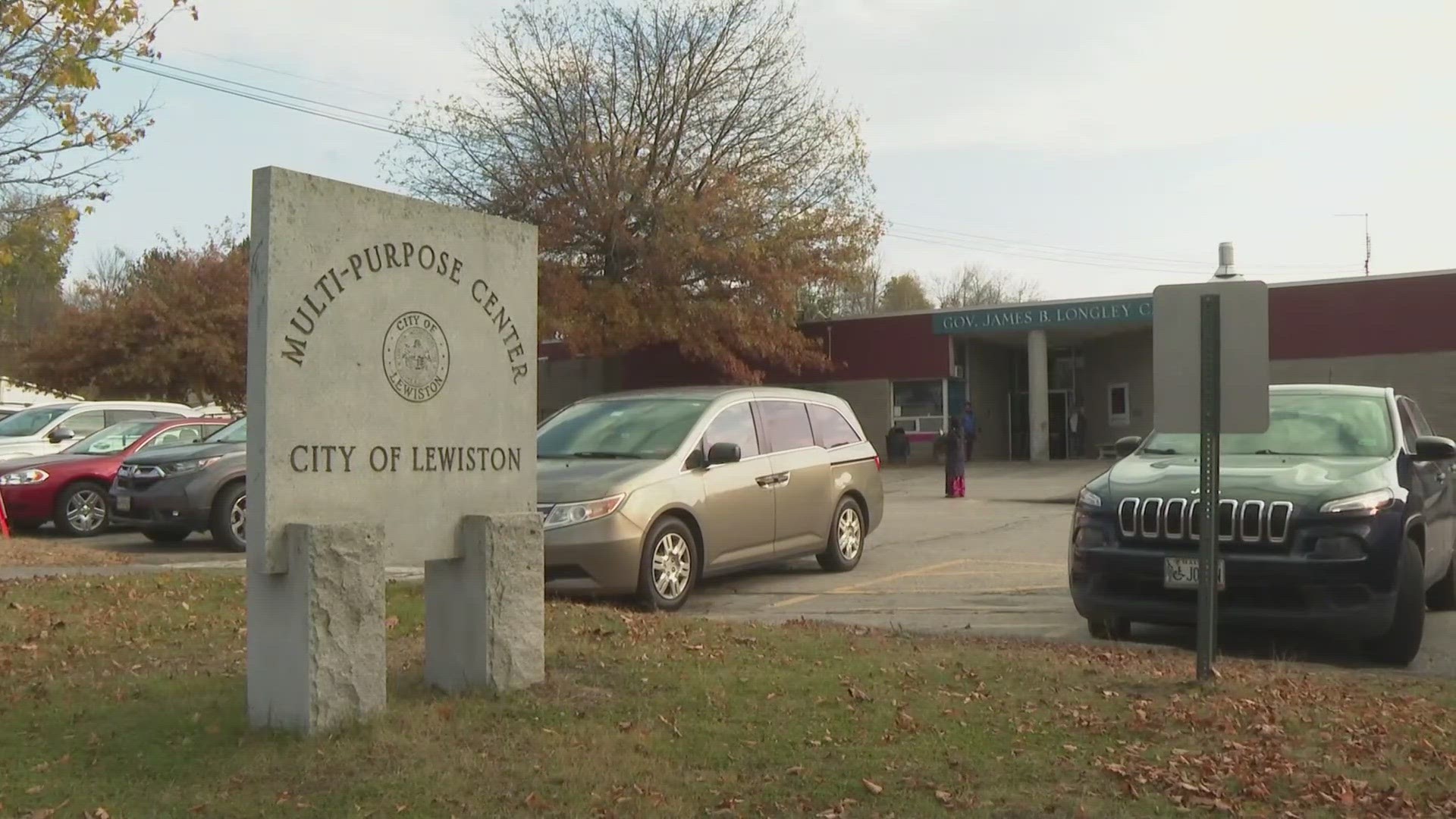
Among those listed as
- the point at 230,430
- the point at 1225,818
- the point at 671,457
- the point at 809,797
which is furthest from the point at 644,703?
the point at 230,430

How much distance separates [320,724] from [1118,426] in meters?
34.3

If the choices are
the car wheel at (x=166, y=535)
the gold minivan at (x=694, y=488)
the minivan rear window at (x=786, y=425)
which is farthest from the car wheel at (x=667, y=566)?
the car wheel at (x=166, y=535)

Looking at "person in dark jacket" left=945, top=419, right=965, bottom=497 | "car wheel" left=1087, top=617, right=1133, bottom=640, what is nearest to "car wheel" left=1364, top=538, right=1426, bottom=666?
"car wheel" left=1087, top=617, right=1133, bottom=640

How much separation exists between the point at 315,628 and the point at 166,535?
1172 cm

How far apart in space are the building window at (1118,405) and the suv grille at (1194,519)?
29685 millimetres

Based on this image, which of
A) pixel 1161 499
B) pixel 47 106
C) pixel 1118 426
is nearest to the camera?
pixel 1161 499

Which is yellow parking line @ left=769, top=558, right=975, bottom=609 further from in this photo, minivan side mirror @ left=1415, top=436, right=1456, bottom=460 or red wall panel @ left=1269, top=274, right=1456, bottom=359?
red wall panel @ left=1269, top=274, right=1456, bottom=359

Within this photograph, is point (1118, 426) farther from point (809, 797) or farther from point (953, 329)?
point (809, 797)

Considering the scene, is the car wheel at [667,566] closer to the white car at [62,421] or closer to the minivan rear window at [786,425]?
the minivan rear window at [786,425]

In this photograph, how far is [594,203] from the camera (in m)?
33.5

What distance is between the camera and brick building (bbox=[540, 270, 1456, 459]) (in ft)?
101

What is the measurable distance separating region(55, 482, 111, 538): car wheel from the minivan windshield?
8.05 metres

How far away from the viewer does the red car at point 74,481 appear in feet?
53.0

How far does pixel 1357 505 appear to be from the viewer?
7504 millimetres
